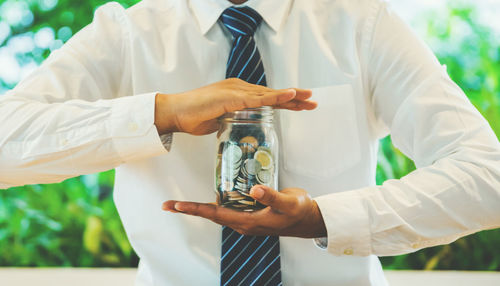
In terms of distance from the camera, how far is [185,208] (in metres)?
0.88

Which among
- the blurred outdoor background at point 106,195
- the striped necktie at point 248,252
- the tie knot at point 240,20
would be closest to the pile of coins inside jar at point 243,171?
the striped necktie at point 248,252

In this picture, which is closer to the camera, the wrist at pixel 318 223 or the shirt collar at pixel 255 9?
the wrist at pixel 318 223

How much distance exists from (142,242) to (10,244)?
4.41ft

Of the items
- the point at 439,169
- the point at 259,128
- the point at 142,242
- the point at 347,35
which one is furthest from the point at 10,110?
the point at 439,169

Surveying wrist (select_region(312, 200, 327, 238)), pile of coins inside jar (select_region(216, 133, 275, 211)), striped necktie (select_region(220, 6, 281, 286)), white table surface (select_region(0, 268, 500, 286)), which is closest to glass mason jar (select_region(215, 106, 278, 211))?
pile of coins inside jar (select_region(216, 133, 275, 211))

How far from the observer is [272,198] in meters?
0.83

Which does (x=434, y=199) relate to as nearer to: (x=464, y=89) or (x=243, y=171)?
(x=243, y=171)

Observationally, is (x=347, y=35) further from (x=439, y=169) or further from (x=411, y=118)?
(x=439, y=169)

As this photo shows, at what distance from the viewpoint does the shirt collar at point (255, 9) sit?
122 cm

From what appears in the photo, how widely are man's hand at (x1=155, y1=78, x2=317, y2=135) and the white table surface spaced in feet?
3.01

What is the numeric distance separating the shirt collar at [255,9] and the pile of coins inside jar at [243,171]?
0.43 metres

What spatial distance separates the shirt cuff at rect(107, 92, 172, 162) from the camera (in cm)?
100

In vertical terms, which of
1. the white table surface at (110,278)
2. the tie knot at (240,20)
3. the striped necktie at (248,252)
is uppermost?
the tie knot at (240,20)

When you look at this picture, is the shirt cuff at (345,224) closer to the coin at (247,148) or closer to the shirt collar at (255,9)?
the coin at (247,148)
